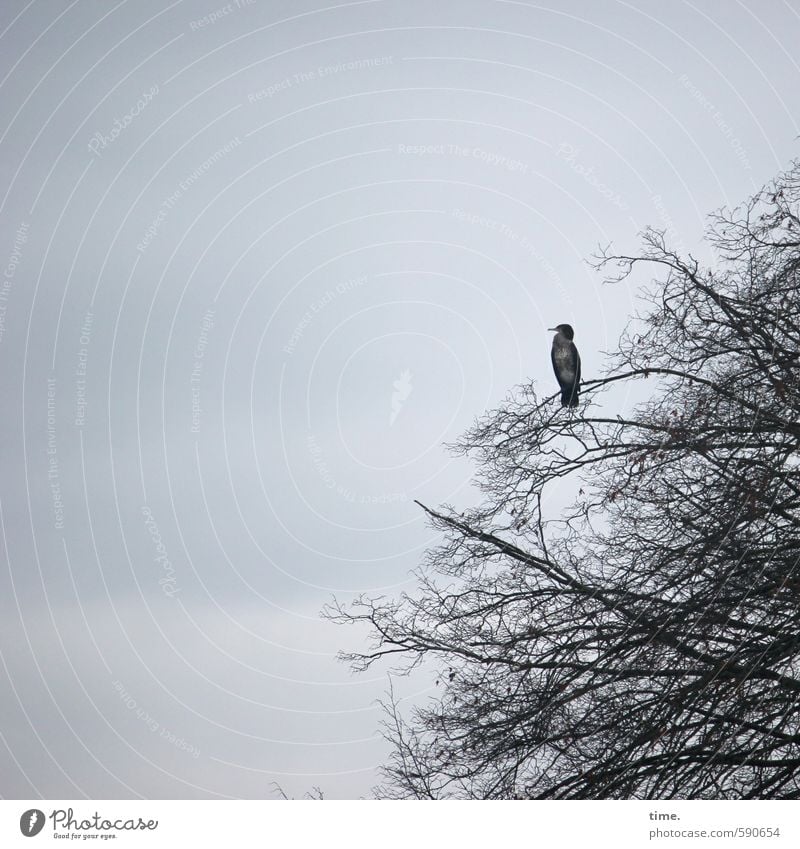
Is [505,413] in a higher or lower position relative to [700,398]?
higher

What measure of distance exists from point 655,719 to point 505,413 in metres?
2.29

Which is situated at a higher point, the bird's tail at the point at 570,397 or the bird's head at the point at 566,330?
the bird's head at the point at 566,330

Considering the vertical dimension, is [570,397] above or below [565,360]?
below

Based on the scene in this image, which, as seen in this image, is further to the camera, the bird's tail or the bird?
the bird

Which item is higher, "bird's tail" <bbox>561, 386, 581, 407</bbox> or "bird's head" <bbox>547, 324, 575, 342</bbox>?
"bird's head" <bbox>547, 324, 575, 342</bbox>

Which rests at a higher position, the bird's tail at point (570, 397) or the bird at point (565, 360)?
the bird at point (565, 360)

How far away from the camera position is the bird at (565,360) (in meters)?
7.93

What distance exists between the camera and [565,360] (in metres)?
8.82

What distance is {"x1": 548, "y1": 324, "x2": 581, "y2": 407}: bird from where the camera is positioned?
7.93 m

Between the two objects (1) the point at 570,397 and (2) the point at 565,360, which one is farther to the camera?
(2) the point at 565,360

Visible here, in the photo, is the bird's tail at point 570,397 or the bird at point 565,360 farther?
the bird at point 565,360

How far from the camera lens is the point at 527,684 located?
7238 mm
